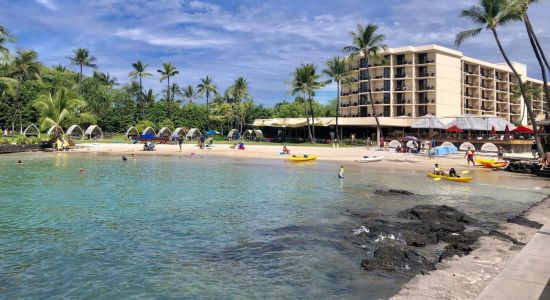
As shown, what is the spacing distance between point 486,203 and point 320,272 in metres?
11.7

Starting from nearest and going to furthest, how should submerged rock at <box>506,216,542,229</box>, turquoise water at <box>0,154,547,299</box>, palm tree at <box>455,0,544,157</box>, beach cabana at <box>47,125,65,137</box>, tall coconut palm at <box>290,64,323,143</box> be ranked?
turquoise water at <box>0,154,547,299</box> < submerged rock at <box>506,216,542,229</box> < palm tree at <box>455,0,544,157</box> < beach cabana at <box>47,125,65,137</box> < tall coconut palm at <box>290,64,323,143</box>

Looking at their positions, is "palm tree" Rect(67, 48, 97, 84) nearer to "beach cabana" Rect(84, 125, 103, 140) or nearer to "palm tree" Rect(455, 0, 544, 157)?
"beach cabana" Rect(84, 125, 103, 140)

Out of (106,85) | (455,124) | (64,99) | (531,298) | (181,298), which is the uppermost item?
(106,85)

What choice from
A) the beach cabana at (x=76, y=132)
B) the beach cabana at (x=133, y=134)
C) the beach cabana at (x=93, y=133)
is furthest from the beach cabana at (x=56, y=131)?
the beach cabana at (x=133, y=134)

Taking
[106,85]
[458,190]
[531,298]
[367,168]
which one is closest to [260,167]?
[367,168]

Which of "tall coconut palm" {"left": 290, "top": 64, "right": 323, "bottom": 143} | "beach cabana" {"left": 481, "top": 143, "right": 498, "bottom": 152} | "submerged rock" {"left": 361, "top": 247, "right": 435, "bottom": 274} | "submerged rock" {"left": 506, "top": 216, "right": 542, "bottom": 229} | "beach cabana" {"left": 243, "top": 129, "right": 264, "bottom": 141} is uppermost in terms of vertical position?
"tall coconut palm" {"left": 290, "top": 64, "right": 323, "bottom": 143}

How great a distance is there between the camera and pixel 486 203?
704 inches

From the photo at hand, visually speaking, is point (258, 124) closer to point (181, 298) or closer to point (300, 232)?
point (300, 232)

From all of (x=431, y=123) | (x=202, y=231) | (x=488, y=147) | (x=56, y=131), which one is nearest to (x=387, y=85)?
(x=431, y=123)

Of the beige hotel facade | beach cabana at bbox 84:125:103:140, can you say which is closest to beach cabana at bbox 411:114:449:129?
the beige hotel facade

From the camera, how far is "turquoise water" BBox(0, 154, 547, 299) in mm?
8344

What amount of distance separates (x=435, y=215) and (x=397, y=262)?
574 centimetres

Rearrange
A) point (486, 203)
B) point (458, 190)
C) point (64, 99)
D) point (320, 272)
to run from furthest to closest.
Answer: point (64, 99)
point (458, 190)
point (486, 203)
point (320, 272)

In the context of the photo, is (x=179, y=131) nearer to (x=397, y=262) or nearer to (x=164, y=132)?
(x=164, y=132)
